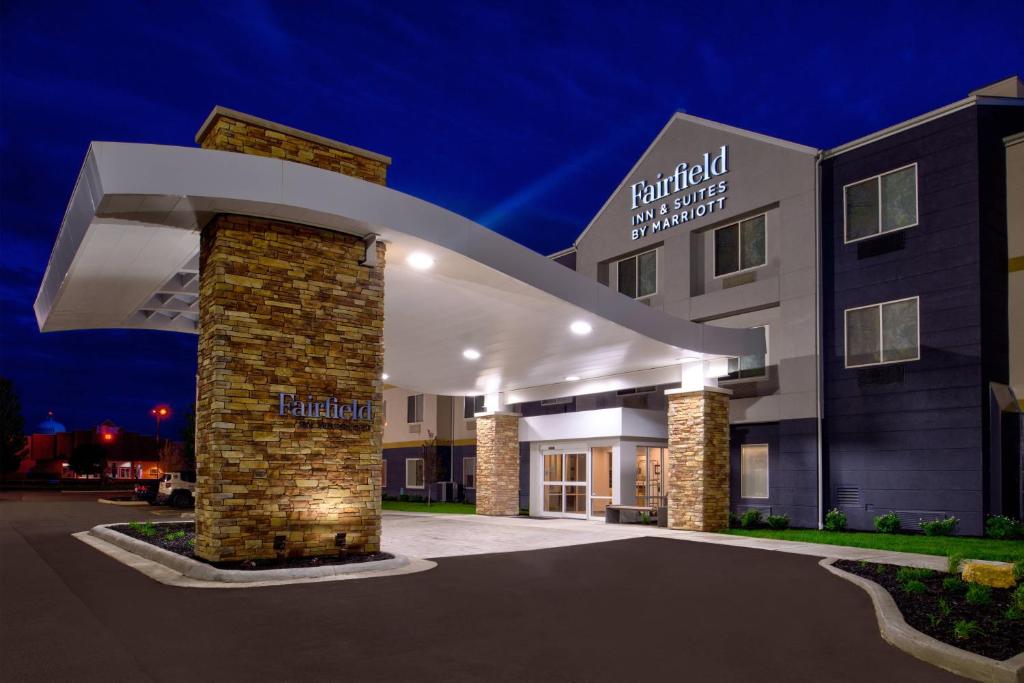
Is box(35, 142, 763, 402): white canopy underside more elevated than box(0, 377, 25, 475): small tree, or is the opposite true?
box(35, 142, 763, 402): white canopy underside

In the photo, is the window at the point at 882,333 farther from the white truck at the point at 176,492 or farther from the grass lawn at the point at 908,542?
the white truck at the point at 176,492

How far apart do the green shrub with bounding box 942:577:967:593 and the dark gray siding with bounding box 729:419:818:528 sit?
11742mm

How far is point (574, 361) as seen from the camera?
71.3ft

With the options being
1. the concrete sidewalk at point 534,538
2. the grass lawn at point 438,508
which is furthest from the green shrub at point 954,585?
the grass lawn at point 438,508

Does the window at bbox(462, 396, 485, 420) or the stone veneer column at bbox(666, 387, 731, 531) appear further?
the window at bbox(462, 396, 485, 420)

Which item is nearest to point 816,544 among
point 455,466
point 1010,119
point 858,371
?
point 858,371

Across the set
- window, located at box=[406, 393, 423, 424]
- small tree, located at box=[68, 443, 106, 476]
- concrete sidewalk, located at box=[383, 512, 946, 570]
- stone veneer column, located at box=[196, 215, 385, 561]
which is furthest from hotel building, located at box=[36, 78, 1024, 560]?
small tree, located at box=[68, 443, 106, 476]

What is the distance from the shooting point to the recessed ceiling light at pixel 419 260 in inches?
517

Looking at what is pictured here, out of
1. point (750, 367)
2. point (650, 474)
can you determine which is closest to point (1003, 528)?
point (750, 367)

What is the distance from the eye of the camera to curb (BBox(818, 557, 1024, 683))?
632 cm

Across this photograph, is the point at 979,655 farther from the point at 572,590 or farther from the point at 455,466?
the point at 455,466

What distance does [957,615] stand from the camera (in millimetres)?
8383

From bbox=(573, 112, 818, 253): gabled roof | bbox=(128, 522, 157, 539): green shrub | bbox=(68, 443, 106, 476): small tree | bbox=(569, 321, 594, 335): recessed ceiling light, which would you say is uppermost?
bbox=(573, 112, 818, 253): gabled roof

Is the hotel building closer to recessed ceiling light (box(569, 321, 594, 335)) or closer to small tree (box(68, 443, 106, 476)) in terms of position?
recessed ceiling light (box(569, 321, 594, 335))
